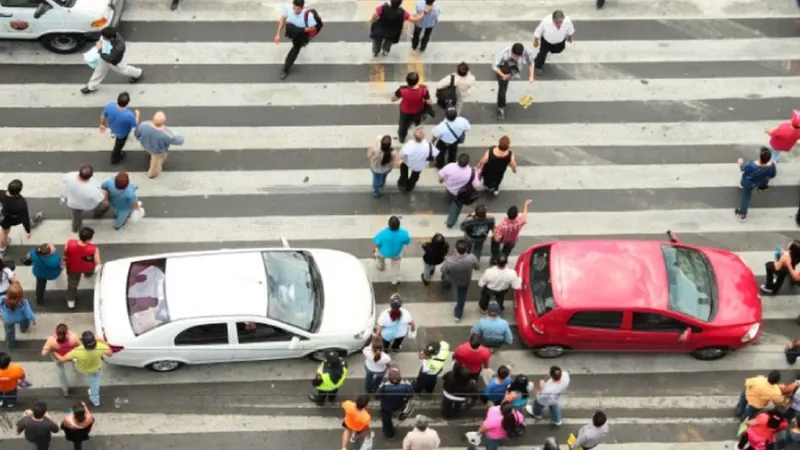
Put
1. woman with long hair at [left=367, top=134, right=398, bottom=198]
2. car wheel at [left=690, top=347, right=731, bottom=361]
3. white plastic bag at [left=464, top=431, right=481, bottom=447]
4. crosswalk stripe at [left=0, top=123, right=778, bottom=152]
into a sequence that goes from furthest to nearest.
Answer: crosswalk stripe at [left=0, top=123, right=778, bottom=152] → woman with long hair at [left=367, top=134, right=398, bottom=198] → car wheel at [left=690, top=347, right=731, bottom=361] → white plastic bag at [left=464, top=431, right=481, bottom=447]

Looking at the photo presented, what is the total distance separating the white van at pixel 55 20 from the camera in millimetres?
20422

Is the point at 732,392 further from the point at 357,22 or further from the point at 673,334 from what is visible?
the point at 357,22

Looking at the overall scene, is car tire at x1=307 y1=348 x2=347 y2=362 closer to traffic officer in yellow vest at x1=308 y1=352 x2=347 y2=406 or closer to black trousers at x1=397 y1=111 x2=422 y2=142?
traffic officer in yellow vest at x1=308 y1=352 x2=347 y2=406

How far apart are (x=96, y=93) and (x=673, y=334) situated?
10905mm

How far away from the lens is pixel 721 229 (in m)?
19.6

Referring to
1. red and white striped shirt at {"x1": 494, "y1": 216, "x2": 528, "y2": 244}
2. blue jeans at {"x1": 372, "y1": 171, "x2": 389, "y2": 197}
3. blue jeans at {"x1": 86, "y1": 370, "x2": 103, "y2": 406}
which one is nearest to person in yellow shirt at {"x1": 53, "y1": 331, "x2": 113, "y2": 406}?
blue jeans at {"x1": 86, "y1": 370, "x2": 103, "y2": 406}

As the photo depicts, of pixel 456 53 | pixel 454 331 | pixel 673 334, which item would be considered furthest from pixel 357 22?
pixel 673 334

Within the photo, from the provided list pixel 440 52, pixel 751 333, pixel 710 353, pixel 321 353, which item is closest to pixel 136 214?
pixel 321 353

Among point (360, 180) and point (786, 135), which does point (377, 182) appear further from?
point (786, 135)

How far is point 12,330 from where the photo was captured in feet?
55.1

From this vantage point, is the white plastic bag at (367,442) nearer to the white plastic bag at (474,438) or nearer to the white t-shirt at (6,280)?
the white plastic bag at (474,438)

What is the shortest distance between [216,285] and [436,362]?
11.0 feet

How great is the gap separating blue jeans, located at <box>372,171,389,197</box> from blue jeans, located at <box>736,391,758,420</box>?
6.63m

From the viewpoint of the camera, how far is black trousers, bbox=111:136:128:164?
19203 mm
